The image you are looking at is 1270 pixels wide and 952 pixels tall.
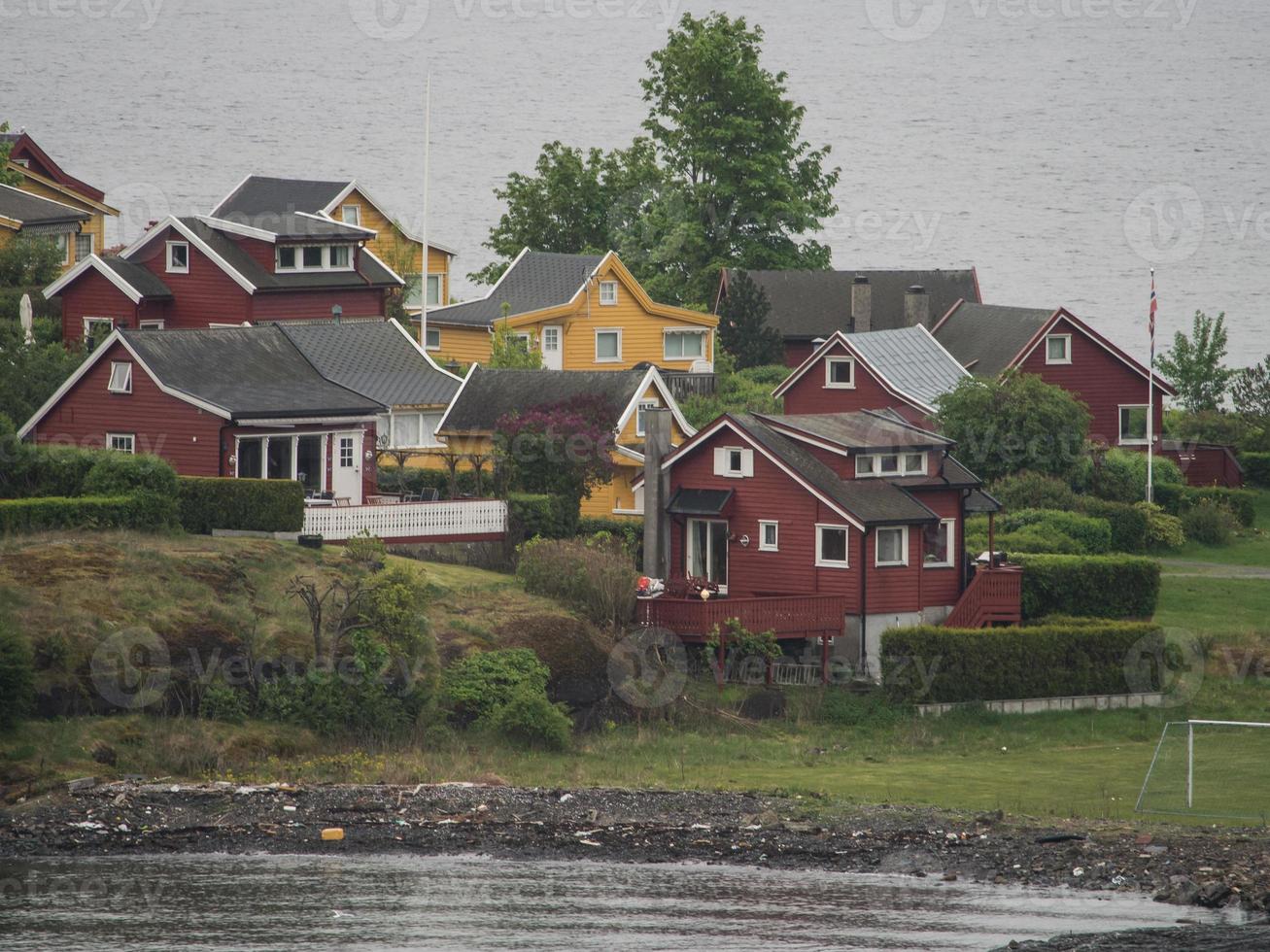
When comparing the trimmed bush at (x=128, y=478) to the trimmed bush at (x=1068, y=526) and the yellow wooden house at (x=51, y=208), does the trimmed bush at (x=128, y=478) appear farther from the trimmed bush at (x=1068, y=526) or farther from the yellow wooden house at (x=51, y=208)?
the yellow wooden house at (x=51, y=208)

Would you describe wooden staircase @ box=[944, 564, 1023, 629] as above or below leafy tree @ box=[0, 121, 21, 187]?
below

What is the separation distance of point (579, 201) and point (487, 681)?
215 ft

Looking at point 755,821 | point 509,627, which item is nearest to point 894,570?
point 509,627

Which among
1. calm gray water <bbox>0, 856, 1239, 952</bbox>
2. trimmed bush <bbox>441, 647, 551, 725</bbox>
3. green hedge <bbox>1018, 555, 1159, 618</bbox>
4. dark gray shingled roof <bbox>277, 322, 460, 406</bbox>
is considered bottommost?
calm gray water <bbox>0, 856, 1239, 952</bbox>

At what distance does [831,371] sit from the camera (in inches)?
3258

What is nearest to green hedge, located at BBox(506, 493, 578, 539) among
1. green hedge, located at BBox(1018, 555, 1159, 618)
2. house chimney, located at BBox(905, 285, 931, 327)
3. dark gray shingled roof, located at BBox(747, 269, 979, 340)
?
green hedge, located at BBox(1018, 555, 1159, 618)

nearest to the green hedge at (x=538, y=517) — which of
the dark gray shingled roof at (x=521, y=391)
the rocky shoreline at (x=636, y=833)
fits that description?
the dark gray shingled roof at (x=521, y=391)

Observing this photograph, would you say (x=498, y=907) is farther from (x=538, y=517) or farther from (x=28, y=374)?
(x=28, y=374)

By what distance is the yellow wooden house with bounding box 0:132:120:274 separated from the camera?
310ft

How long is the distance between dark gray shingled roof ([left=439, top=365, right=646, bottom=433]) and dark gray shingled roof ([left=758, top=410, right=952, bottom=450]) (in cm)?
943

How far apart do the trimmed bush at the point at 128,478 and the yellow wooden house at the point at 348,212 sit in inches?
1392

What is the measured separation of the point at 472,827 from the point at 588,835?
7.83 feet

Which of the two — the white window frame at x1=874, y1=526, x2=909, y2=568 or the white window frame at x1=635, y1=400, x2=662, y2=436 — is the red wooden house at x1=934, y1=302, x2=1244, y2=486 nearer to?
the white window frame at x1=635, y1=400, x2=662, y2=436

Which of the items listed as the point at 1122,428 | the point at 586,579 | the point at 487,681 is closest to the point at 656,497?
the point at 586,579
